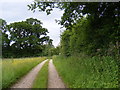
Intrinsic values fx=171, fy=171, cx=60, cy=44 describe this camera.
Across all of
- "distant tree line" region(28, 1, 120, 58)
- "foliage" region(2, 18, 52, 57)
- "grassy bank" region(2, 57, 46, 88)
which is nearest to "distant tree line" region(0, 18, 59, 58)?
"foliage" region(2, 18, 52, 57)

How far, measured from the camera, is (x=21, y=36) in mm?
26672

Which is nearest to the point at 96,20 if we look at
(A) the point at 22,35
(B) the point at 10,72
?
(B) the point at 10,72

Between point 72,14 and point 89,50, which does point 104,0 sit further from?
point 89,50

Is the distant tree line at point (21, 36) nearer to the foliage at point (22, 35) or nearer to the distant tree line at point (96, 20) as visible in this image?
the foliage at point (22, 35)

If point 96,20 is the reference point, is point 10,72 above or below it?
below

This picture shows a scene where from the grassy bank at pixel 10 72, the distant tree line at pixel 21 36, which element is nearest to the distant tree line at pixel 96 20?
the grassy bank at pixel 10 72

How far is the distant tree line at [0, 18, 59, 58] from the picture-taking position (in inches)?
968

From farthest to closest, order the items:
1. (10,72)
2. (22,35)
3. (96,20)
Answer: (22,35) → (10,72) → (96,20)

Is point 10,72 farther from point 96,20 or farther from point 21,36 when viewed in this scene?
point 21,36

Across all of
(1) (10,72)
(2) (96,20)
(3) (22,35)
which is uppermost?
(3) (22,35)

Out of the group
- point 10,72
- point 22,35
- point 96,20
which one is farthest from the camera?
point 22,35

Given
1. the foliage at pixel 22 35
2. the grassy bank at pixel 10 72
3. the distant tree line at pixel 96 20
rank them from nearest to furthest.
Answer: the distant tree line at pixel 96 20, the grassy bank at pixel 10 72, the foliage at pixel 22 35

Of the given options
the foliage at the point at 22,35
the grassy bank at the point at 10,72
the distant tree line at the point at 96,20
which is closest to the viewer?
the distant tree line at the point at 96,20

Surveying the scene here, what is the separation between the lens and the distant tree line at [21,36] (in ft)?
80.6
